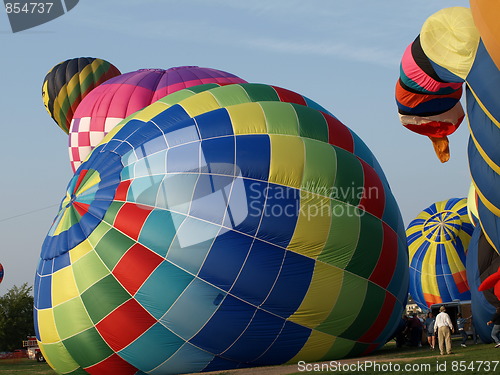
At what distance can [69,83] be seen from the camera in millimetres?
25172

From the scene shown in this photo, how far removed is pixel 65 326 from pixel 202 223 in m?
2.86

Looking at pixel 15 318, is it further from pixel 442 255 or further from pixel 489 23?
pixel 489 23

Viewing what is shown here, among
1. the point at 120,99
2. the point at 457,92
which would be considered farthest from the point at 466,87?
the point at 120,99

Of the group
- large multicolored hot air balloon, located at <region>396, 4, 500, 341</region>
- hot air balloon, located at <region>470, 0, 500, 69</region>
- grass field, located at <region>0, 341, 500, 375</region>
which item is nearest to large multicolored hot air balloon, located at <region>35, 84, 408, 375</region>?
grass field, located at <region>0, 341, 500, 375</region>

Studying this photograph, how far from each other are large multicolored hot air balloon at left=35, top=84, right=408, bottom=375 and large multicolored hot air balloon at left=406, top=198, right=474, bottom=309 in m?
13.0

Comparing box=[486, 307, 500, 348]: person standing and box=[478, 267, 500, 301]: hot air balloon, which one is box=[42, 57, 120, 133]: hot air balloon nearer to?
box=[486, 307, 500, 348]: person standing

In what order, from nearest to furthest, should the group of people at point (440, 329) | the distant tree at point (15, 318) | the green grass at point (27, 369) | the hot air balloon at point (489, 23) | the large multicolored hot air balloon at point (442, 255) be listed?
the hot air balloon at point (489, 23) < the group of people at point (440, 329) < the green grass at point (27, 369) < the large multicolored hot air balloon at point (442, 255) < the distant tree at point (15, 318)

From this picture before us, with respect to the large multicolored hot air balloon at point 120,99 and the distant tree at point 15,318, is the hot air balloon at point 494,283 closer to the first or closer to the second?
the large multicolored hot air balloon at point 120,99

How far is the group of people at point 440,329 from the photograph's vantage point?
12.1 meters

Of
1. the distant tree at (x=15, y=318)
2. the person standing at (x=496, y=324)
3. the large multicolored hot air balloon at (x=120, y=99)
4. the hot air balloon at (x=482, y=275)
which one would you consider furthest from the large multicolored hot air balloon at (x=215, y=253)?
the distant tree at (x=15, y=318)

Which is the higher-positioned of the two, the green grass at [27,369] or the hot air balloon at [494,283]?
the hot air balloon at [494,283]

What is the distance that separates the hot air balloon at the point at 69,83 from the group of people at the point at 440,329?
1432 centimetres

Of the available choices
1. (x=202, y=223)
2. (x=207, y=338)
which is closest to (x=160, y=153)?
(x=202, y=223)

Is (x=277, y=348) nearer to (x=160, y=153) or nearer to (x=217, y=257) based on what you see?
(x=217, y=257)
